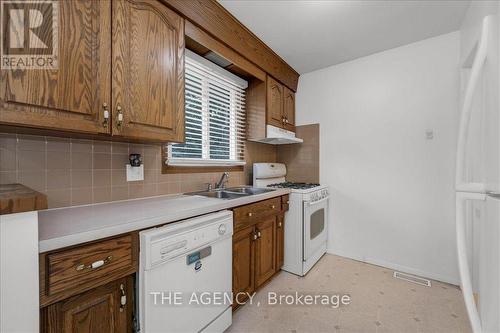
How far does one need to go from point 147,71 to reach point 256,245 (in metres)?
1.47

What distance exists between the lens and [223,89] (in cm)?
222

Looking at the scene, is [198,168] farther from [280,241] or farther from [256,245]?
[280,241]

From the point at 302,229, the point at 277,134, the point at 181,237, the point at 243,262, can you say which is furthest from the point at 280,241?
the point at 181,237

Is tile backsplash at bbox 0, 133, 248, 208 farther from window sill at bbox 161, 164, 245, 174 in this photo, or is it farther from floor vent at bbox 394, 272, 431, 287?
floor vent at bbox 394, 272, 431, 287

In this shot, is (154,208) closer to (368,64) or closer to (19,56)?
(19,56)

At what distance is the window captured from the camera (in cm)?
186

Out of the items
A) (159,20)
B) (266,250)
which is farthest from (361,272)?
(159,20)

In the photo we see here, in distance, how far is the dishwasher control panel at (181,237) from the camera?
957 mm

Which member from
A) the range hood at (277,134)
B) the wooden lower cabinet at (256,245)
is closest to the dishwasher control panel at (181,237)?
the wooden lower cabinet at (256,245)

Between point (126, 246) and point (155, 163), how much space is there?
82 centimetres

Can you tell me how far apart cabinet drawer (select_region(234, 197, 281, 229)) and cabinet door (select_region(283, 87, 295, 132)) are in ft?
3.85

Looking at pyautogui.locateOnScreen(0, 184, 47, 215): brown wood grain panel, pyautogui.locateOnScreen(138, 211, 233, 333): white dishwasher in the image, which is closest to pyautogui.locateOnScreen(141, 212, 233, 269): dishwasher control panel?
pyautogui.locateOnScreen(138, 211, 233, 333): white dishwasher

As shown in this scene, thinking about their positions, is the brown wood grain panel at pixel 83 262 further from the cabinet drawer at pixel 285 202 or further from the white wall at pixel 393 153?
the white wall at pixel 393 153

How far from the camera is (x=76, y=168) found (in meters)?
1.23
